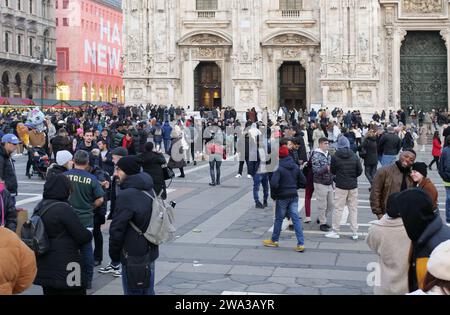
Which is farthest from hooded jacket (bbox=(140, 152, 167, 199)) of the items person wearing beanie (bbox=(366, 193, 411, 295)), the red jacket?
the red jacket

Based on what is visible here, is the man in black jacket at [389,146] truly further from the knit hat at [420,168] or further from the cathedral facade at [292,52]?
the cathedral facade at [292,52]

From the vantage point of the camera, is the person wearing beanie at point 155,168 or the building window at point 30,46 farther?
the building window at point 30,46

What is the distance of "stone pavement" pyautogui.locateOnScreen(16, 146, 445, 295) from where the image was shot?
8859mm

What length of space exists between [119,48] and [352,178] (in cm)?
8355

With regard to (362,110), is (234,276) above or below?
below

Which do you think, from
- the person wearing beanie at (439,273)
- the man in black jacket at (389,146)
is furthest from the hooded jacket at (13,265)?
the man in black jacket at (389,146)

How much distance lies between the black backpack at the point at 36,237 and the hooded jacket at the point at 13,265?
1719 millimetres

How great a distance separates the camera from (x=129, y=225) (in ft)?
22.5

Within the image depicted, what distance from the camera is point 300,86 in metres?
46.0

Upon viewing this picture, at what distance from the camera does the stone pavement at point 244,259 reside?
29.1 feet

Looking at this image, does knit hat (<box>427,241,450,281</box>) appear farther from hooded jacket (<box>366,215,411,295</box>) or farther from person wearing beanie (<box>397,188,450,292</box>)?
hooded jacket (<box>366,215,411,295</box>)

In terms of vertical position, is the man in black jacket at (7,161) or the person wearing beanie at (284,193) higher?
the man in black jacket at (7,161)
